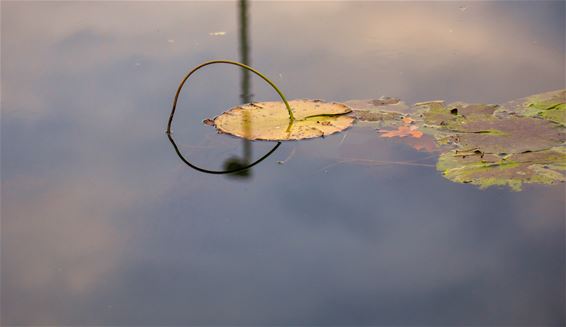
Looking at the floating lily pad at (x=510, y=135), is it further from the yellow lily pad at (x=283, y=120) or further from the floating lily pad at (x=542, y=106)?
the yellow lily pad at (x=283, y=120)

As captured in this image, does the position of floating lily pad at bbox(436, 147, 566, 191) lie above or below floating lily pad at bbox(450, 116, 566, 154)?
below

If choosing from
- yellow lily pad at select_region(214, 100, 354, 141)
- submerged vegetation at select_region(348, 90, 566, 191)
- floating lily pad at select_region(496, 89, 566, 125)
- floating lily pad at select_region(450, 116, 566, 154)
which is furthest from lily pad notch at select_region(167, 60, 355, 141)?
floating lily pad at select_region(496, 89, 566, 125)

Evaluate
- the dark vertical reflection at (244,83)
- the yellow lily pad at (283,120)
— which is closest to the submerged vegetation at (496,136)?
the yellow lily pad at (283,120)

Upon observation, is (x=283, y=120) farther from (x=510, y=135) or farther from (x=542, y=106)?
(x=542, y=106)

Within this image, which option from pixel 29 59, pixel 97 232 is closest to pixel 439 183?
pixel 97 232

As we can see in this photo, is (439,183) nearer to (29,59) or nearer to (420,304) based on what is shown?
(420,304)

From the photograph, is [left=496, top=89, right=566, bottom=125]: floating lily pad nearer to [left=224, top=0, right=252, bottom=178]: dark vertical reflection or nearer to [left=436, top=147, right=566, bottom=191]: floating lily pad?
[left=436, top=147, right=566, bottom=191]: floating lily pad
